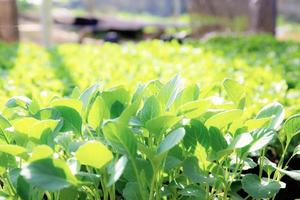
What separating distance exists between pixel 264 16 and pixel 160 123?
7253mm

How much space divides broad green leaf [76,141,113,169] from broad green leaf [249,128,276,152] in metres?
0.31

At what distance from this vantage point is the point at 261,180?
118 centimetres

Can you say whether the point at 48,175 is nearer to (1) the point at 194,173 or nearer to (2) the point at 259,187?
(1) the point at 194,173

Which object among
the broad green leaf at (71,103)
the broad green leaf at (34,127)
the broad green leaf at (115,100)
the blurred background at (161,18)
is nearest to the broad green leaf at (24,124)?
the broad green leaf at (34,127)

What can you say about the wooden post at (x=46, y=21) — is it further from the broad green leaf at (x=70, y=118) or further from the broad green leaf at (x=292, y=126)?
the broad green leaf at (x=292, y=126)

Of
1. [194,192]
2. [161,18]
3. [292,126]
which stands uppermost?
[292,126]

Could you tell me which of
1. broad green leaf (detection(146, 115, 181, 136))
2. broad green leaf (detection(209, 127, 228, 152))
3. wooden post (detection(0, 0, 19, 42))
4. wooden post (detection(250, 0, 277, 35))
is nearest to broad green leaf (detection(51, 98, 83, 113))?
broad green leaf (detection(146, 115, 181, 136))

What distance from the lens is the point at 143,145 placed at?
104cm

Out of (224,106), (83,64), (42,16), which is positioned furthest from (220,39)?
(224,106)

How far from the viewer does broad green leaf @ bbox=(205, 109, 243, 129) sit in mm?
1101

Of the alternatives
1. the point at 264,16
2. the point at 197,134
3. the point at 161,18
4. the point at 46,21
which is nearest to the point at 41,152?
the point at 197,134

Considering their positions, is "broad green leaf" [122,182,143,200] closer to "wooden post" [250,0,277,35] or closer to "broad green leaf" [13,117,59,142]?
"broad green leaf" [13,117,59,142]

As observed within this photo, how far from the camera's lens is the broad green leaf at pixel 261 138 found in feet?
3.49

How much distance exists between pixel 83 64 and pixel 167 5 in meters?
20.8
